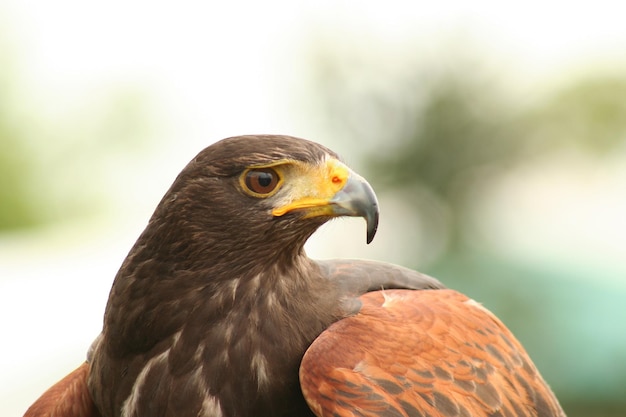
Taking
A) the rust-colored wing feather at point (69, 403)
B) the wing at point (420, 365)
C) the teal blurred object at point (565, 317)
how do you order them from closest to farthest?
the wing at point (420, 365)
the rust-colored wing feather at point (69, 403)
the teal blurred object at point (565, 317)

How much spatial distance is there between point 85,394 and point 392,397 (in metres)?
1.20

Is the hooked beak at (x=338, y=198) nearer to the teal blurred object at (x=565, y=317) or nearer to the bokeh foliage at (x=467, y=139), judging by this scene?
the teal blurred object at (x=565, y=317)

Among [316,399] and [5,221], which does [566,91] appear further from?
[316,399]

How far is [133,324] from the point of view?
2934 millimetres

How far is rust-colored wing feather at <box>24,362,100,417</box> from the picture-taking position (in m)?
3.23

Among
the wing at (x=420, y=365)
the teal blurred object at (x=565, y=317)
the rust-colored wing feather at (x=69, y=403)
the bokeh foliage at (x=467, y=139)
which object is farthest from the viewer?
the bokeh foliage at (x=467, y=139)

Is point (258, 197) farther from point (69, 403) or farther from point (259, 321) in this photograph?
point (69, 403)

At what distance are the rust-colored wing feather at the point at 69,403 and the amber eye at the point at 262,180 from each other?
1.07 metres

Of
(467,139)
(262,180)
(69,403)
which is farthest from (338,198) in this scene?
(467,139)

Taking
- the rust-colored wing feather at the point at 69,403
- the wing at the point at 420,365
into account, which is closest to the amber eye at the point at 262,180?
the wing at the point at 420,365

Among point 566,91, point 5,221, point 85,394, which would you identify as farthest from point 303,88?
point 85,394

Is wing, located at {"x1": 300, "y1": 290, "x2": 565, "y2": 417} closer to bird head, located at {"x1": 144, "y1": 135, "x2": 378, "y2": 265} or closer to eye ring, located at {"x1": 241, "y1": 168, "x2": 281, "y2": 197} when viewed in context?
bird head, located at {"x1": 144, "y1": 135, "x2": 378, "y2": 265}

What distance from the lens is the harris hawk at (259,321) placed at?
2773 millimetres

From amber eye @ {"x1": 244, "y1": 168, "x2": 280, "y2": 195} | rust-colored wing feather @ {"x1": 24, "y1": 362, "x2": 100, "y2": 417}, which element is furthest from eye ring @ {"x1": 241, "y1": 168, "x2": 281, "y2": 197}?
rust-colored wing feather @ {"x1": 24, "y1": 362, "x2": 100, "y2": 417}
